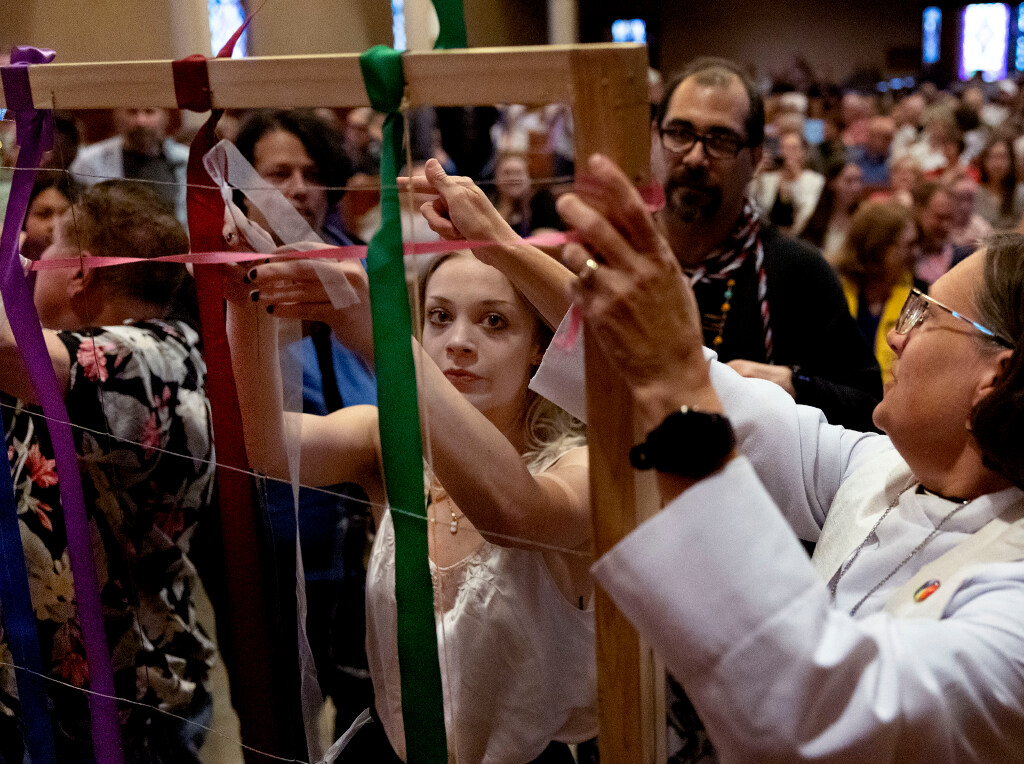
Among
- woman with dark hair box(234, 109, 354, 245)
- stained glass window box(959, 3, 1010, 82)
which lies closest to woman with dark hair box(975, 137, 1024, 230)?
woman with dark hair box(234, 109, 354, 245)

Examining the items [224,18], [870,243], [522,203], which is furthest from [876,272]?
[224,18]

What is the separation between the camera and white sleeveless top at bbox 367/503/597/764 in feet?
3.65

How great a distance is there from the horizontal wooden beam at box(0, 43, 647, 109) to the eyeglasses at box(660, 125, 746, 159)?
1.24m

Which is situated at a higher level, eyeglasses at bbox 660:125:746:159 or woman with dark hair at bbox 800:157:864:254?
eyeglasses at bbox 660:125:746:159

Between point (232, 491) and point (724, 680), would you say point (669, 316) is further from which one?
point (232, 491)

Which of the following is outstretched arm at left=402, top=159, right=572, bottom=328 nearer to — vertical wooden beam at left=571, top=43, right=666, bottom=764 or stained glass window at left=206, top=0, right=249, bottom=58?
vertical wooden beam at left=571, top=43, right=666, bottom=764

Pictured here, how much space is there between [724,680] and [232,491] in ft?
2.11

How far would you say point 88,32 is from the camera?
329cm

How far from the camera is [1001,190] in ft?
16.6

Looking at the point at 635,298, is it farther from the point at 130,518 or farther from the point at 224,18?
the point at 224,18

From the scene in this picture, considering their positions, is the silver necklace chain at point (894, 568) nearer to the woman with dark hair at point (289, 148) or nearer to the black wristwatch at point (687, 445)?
the black wristwatch at point (687, 445)

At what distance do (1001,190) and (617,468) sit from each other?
492cm

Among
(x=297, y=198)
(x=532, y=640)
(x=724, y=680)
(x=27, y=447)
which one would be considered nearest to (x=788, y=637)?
(x=724, y=680)

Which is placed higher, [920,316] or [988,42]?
[988,42]
